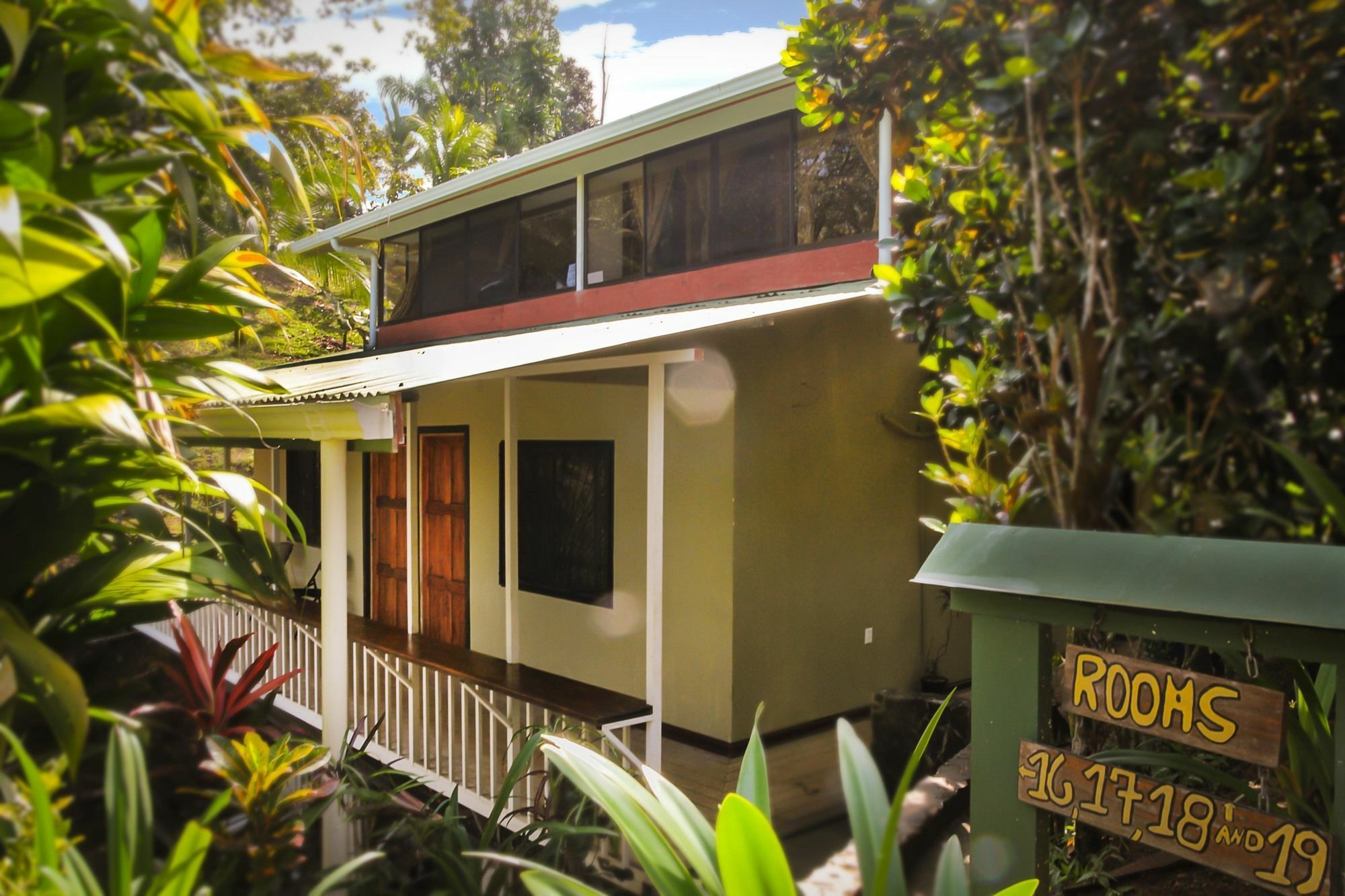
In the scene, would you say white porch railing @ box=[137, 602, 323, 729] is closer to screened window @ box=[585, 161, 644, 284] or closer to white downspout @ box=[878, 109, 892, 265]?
screened window @ box=[585, 161, 644, 284]

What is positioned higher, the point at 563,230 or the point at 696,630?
the point at 563,230

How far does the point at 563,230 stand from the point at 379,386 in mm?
5428

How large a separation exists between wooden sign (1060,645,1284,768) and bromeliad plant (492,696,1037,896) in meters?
0.33

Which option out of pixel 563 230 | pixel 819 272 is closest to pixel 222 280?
pixel 819 272

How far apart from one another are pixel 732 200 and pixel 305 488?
21.0ft

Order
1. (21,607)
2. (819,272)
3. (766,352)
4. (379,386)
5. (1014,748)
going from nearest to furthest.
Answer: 1. (21,607)
2. (1014,748)
3. (379,386)
4. (766,352)
5. (819,272)

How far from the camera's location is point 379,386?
15.0ft

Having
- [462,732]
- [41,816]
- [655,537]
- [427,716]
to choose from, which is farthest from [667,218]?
[41,816]

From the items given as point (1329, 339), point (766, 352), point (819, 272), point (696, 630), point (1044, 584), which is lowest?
point (696, 630)

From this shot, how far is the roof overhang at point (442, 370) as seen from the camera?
437 cm

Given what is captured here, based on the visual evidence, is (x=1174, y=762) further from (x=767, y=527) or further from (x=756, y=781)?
(x=767, y=527)

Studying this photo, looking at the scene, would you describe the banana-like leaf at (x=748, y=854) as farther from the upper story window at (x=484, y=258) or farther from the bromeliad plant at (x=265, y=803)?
the upper story window at (x=484, y=258)

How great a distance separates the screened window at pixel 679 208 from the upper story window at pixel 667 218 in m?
0.01

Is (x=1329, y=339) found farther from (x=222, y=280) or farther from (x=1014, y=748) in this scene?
(x=222, y=280)
